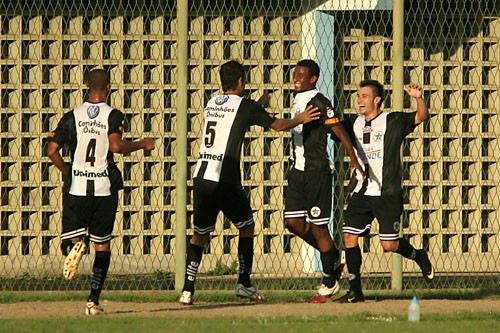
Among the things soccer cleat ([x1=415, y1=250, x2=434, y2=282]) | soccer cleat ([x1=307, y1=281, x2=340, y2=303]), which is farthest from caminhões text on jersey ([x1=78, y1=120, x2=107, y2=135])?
soccer cleat ([x1=415, y1=250, x2=434, y2=282])

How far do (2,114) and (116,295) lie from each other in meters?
3.13

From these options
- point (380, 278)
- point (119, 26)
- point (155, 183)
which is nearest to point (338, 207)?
point (380, 278)

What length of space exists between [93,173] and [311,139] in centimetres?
204

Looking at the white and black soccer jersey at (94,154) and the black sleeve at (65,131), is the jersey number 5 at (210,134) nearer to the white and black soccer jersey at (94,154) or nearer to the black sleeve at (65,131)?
the white and black soccer jersey at (94,154)

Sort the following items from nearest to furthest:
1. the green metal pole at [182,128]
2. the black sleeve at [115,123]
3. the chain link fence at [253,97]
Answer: the black sleeve at [115,123]
the green metal pole at [182,128]
the chain link fence at [253,97]

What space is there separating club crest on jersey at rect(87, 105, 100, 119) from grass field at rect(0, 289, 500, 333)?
1.55 m

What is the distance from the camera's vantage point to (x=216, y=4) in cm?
1521

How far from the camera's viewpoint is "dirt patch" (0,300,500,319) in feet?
36.2

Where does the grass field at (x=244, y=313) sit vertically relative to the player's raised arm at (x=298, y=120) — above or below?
below

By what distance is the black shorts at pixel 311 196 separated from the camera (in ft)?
38.6

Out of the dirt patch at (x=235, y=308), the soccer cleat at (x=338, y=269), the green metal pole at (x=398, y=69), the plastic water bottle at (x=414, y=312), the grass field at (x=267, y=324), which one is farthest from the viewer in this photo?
the green metal pole at (x=398, y=69)

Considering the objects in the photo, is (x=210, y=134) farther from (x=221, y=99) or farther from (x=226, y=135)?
(x=221, y=99)

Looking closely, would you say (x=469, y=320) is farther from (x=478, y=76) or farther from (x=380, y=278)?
(x=478, y=76)

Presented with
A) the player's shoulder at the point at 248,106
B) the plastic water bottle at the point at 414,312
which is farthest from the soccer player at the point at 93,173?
the plastic water bottle at the point at 414,312
